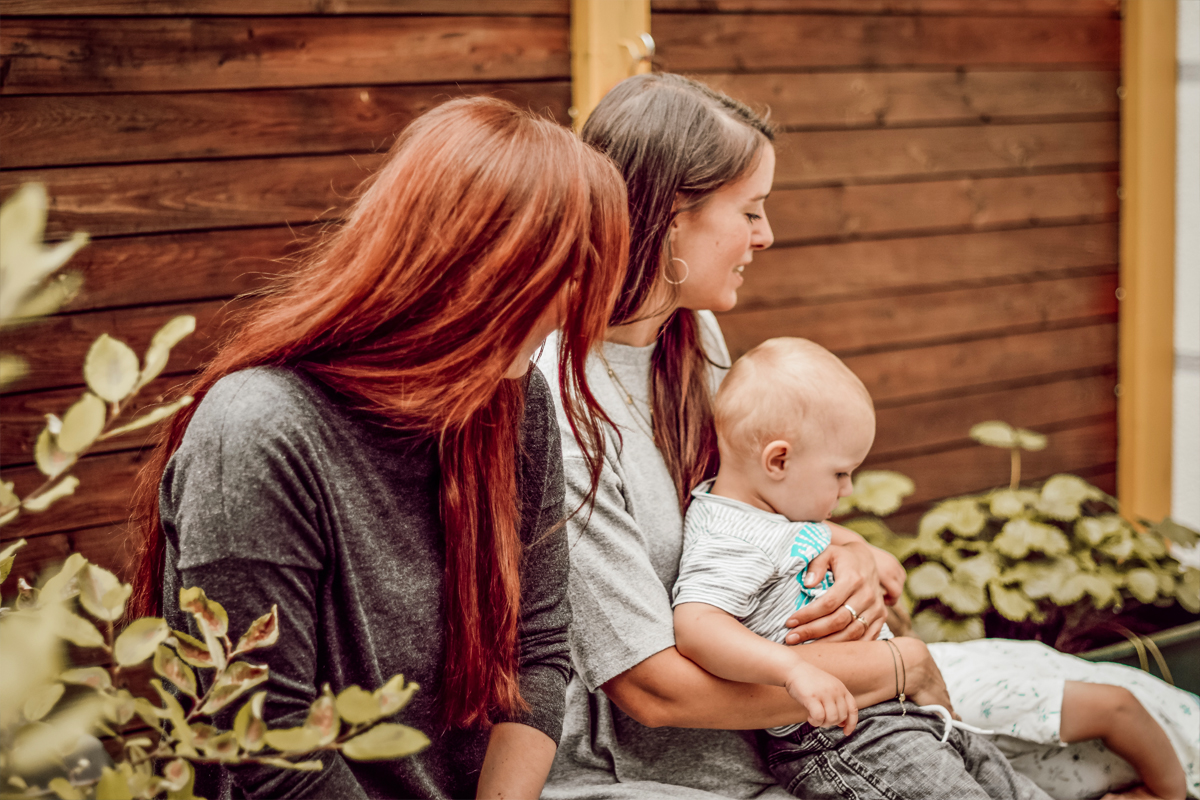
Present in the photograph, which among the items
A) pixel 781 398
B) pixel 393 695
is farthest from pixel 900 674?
pixel 393 695

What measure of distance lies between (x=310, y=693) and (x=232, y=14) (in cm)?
151

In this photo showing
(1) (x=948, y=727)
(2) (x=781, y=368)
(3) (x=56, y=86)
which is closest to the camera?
(1) (x=948, y=727)

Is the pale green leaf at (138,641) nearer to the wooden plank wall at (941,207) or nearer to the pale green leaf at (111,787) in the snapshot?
the pale green leaf at (111,787)

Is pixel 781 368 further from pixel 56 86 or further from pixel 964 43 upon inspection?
pixel 964 43

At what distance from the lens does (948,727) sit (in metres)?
1.50

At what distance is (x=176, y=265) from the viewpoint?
79.0 inches

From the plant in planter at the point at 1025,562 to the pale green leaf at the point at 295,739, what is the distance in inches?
81.4

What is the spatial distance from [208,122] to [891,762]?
170cm

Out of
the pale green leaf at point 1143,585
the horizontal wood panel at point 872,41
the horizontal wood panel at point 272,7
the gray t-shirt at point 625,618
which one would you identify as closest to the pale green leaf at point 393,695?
the gray t-shirt at point 625,618

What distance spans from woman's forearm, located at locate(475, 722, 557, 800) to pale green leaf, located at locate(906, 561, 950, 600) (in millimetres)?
1462

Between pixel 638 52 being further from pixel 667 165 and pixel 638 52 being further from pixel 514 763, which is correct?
pixel 514 763

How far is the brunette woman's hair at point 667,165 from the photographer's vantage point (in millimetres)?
1579

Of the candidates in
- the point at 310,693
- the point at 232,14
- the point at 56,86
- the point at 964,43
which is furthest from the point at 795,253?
the point at 310,693

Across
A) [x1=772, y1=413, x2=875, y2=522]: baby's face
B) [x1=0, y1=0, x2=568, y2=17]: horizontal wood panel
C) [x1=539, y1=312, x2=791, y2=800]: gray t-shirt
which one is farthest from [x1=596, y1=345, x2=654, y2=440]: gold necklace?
[x1=0, y1=0, x2=568, y2=17]: horizontal wood panel
